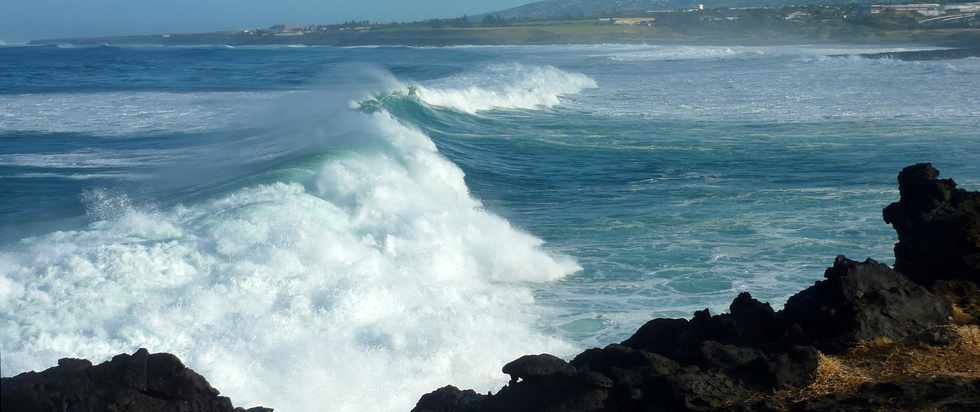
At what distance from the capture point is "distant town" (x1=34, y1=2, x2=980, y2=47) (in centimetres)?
9119

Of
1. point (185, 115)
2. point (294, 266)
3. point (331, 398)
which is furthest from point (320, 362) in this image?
point (185, 115)

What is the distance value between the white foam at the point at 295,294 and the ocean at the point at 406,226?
0.11 ft

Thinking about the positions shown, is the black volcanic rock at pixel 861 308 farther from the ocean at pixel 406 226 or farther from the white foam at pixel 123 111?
the white foam at pixel 123 111

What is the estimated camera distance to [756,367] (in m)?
7.66

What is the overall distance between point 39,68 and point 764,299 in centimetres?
6124

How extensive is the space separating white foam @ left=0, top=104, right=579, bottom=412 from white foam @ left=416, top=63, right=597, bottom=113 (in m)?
22.2

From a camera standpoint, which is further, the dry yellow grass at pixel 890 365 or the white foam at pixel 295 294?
the white foam at pixel 295 294

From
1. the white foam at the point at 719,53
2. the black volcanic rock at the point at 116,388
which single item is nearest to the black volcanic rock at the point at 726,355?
the black volcanic rock at the point at 116,388

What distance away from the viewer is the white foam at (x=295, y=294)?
10180 millimetres

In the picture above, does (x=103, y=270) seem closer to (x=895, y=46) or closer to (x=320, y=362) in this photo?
(x=320, y=362)

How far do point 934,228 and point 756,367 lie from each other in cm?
316

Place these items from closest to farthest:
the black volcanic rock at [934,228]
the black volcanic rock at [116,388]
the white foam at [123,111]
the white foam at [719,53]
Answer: the black volcanic rock at [116,388]
the black volcanic rock at [934,228]
the white foam at [123,111]
the white foam at [719,53]

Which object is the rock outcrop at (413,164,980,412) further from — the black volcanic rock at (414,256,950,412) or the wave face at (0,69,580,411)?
the wave face at (0,69,580,411)

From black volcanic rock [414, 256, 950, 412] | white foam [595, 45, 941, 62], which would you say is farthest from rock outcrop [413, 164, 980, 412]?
white foam [595, 45, 941, 62]
